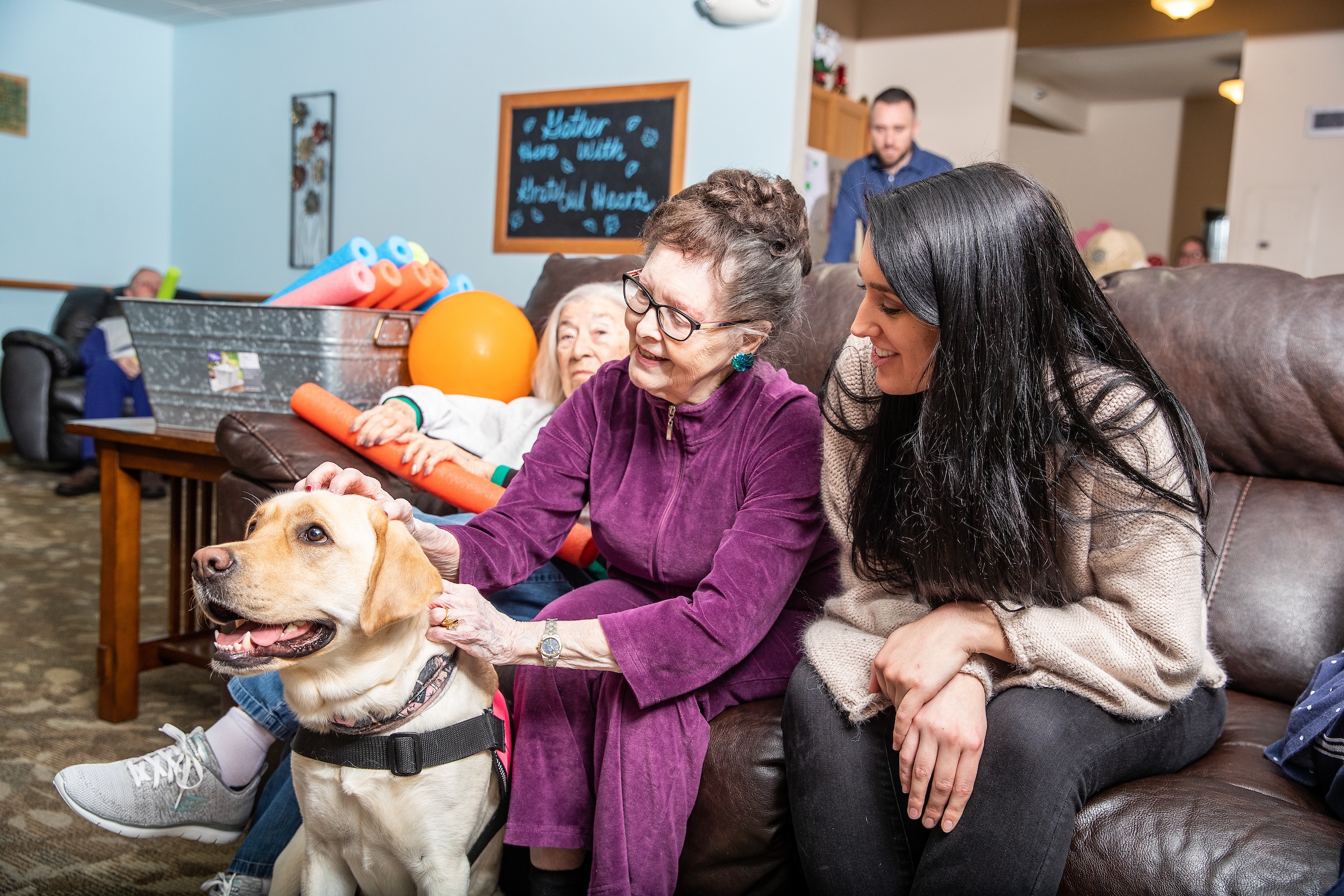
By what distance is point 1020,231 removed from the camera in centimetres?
108

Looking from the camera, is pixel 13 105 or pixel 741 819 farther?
pixel 13 105

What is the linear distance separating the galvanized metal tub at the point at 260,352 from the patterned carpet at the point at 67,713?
2.37 ft

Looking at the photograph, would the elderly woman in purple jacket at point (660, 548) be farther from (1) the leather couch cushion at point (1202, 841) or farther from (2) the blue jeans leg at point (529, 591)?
(1) the leather couch cushion at point (1202, 841)

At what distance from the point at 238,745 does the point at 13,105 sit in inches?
241

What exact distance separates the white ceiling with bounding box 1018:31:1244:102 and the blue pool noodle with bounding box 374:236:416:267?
21.1 ft

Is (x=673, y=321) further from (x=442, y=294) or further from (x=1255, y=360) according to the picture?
(x=442, y=294)

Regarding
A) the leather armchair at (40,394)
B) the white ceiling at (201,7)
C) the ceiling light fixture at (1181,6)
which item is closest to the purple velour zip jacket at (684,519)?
the leather armchair at (40,394)

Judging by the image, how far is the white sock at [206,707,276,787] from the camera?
59.2 inches

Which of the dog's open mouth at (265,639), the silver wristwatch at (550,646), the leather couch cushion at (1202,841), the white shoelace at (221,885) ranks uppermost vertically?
the dog's open mouth at (265,639)

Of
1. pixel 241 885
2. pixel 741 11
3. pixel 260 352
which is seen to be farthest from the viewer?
pixel 741 11

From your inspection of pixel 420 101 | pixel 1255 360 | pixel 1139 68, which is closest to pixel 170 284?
pixel 1255 360

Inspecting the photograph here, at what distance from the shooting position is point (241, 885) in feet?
4.58

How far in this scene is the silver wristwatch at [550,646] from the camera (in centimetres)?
116

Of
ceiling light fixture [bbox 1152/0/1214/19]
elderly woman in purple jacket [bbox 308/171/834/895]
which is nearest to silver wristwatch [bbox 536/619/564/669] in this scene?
elderly woman in purple jacket [bbox 308/171/834/895]
